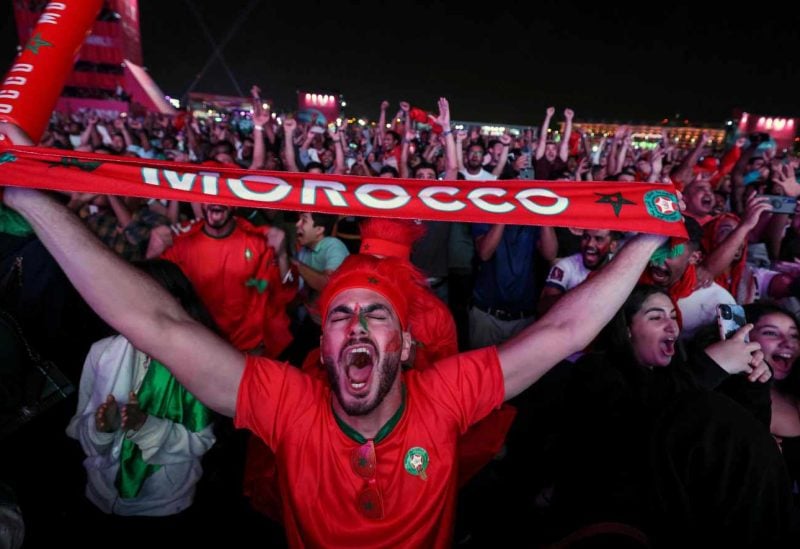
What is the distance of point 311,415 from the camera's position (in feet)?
6.27

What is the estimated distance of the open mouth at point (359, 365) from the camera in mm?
1838

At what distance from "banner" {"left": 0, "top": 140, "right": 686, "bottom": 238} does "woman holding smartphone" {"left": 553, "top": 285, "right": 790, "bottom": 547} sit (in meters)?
0.72

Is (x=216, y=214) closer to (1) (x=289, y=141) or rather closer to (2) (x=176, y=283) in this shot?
(2) (x=176, y=283)

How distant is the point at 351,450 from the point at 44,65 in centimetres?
285

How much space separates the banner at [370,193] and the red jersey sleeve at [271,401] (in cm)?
73

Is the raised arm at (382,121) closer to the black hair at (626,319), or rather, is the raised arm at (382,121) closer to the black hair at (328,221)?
the black hair at (328,221)

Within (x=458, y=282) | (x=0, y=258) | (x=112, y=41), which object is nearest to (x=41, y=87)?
(x=0, y=258)

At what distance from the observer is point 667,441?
1360 millimetres

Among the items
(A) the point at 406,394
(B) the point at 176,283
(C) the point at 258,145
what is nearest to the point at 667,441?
(A) the point at 406,394

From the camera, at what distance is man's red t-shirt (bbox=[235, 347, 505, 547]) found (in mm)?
1779

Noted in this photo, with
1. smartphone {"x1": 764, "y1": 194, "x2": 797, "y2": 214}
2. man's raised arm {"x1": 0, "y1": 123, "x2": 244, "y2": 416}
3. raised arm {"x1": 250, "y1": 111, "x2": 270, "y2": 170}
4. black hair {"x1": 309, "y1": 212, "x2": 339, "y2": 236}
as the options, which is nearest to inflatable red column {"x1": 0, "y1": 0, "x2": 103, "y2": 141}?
man's raised arm {"x1": 0, "y1": 123, "x2": 244, "y2": 416}

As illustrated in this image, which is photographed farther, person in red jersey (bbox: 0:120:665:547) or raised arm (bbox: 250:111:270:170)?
raised arm (bbox: 250:111:270:170)

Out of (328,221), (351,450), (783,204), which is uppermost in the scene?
(783,204)

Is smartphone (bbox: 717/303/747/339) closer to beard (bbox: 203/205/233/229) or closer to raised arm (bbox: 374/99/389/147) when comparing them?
beard (bbox: 203/205/233/229)
